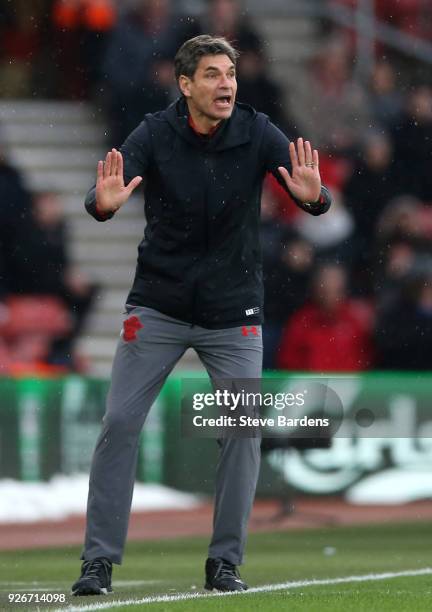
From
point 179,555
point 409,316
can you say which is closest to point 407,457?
point 409,316

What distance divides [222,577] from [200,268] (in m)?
1.20

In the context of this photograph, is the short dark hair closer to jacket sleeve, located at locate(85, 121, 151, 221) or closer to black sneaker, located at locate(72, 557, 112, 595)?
jacket sleeve, located at locate(85, 121, 151, 221)

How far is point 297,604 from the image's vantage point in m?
6.32

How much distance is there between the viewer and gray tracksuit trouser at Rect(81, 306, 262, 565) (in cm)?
683

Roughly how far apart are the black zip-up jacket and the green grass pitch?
1137 mm

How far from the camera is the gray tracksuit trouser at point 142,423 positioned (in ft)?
22.4

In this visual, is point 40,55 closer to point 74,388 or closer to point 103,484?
point 74,388

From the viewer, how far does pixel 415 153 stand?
14.9 m

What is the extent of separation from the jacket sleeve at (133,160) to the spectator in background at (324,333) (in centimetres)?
609

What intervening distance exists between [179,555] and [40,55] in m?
8.06

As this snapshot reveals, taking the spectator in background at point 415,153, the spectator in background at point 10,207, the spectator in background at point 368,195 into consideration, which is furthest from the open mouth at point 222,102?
the spectator in background at point 415,153

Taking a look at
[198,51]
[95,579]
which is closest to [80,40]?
[198,51]

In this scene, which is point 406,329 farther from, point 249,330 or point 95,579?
point 95,579

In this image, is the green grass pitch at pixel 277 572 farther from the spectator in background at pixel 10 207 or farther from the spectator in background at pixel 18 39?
the spectator in background at pixel 18 39
